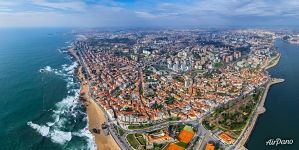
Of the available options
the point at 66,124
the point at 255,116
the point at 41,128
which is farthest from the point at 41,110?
the point at 255,116

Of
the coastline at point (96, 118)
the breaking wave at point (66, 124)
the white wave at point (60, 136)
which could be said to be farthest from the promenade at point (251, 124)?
the white wave at point (60, 136)

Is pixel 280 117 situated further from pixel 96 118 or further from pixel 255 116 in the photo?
pixel 96 118

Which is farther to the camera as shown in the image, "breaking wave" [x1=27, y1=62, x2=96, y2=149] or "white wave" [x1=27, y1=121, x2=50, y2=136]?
"white wave" [x1=27, y1=121, x2=50, y2=136]

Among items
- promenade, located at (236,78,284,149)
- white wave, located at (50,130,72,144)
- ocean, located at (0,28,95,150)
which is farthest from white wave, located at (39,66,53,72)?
promenade, located at (236,78,284,149)

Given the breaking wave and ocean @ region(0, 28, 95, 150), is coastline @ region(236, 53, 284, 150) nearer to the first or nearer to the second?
the breaking wave

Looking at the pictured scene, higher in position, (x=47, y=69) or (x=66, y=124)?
(x=47, y=69)

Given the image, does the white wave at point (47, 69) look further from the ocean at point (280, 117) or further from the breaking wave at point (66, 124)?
the ocean at point (280, 117)

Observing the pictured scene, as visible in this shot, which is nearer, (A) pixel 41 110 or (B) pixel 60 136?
(B) pixel 60 136

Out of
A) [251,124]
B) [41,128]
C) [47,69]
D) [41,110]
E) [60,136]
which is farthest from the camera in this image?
[47,69]
